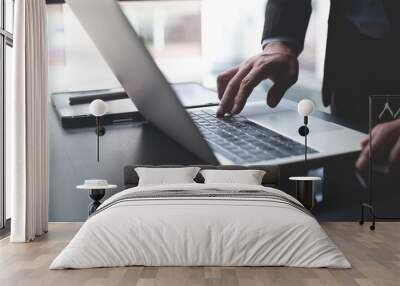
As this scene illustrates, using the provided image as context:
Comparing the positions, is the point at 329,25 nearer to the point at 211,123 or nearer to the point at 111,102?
the point at 211,123

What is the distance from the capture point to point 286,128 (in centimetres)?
801

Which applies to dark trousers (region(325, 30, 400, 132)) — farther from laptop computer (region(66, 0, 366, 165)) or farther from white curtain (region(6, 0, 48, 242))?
white curtain (region(6, 0, 48, 242))

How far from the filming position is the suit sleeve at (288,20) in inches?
317

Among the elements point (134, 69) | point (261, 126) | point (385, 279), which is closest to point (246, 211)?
A: point (385, 279)

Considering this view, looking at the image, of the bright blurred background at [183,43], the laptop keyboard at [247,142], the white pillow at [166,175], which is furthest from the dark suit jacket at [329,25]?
the white pillow at [166,175]

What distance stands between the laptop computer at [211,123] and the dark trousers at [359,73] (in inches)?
11.8

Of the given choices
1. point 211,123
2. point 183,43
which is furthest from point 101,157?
point 183,43

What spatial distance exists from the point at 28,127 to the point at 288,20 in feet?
12.2

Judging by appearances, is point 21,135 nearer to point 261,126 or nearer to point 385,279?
point 261,126

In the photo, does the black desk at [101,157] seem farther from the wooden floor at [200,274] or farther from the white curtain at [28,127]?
the wooden floor at [200,274]

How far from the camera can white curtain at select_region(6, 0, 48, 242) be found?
6.35 m

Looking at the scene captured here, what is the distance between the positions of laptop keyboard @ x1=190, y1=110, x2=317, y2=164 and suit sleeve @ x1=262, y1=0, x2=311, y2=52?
1.21 m

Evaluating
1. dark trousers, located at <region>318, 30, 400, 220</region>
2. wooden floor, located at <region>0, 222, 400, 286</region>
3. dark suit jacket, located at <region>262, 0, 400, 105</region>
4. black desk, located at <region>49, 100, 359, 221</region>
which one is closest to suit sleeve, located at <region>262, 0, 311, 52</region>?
dark suit jacket, located at <region>262, 0, 400, 105</region>

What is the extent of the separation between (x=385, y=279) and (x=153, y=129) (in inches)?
168
